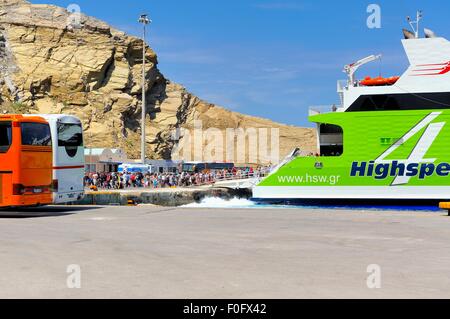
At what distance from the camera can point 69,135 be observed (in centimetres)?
1855

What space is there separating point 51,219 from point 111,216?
1.78 metres

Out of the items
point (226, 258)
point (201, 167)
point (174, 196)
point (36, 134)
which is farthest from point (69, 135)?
point (201, 167)

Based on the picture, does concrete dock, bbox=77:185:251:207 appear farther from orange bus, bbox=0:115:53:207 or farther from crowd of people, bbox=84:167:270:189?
orange bus, bbox=0:115:53:207

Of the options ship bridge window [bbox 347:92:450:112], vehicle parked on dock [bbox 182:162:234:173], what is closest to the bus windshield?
ship bridge window [bbox 347:92:450:112]

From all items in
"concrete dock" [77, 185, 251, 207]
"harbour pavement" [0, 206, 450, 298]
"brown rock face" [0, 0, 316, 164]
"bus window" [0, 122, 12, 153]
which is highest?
"brown rock face" [0, 0, 316, 164]

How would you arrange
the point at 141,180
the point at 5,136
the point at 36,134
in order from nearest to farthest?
the point at 5,136, the point at 36,134, the point at 141,180

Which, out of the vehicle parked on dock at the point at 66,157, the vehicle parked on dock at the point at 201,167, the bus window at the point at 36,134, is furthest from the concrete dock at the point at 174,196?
the vehicle parked on dock at the point at 201,167

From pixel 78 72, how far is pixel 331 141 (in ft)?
209

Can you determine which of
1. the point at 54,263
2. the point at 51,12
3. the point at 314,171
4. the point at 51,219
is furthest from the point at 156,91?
the point at 54,263

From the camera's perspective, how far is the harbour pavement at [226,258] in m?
6.16

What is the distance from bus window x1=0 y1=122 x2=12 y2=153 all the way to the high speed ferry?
444 inches

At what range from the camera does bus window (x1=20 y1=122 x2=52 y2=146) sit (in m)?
16.4

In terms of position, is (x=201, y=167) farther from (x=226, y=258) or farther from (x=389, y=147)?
(x=226, y=258)
